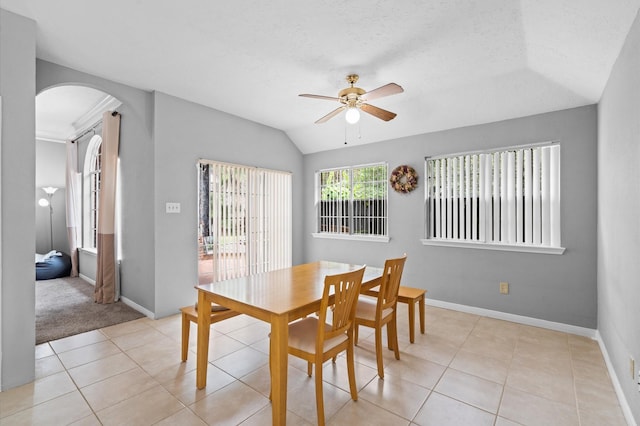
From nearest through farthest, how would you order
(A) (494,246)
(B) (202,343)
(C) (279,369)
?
(C) (279,369), (B) (202,343), (A) (494,246)

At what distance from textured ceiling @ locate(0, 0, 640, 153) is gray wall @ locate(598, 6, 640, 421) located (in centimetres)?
28

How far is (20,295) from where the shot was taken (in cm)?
216

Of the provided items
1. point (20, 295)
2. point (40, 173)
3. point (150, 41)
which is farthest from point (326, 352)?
point (40, 173)

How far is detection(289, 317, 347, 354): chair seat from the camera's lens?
1.83 meters

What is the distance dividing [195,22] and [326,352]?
2489 mm

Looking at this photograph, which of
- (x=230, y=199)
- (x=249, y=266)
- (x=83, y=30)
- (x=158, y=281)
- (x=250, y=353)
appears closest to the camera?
(x=83, y=30)

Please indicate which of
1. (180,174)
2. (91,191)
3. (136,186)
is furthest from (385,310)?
(91,191)

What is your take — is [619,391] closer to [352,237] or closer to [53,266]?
[352,237]

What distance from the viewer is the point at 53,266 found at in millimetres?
5262

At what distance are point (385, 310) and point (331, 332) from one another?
0.75 m

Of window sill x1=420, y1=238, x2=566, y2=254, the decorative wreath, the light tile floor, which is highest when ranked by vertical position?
the decorative wreath

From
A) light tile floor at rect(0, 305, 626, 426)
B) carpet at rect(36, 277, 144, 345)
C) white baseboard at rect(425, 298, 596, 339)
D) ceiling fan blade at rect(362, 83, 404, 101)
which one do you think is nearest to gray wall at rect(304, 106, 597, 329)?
white baseboard at rect(425, 298, 596, 339)

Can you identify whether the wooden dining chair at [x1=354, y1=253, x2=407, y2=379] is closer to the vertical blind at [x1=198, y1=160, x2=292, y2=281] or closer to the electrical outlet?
the vertical blind at [x1=198, y1=160, x2=292, y2=281]

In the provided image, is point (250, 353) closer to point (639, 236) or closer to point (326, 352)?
point (326, 352)
